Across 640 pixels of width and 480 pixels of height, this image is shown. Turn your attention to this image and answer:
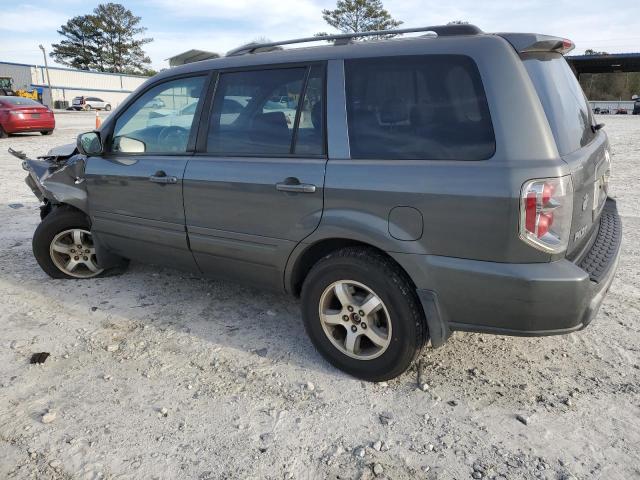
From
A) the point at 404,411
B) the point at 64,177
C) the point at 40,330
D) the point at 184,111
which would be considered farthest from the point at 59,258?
the point at 404,411

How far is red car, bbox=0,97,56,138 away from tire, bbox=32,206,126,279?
1424 cm

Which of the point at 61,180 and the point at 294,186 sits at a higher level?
the point at 294,186

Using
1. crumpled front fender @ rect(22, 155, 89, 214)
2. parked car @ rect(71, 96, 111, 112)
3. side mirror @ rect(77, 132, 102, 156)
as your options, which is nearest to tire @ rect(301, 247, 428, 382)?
side mirror @ rect(77, 132, 102, 156)

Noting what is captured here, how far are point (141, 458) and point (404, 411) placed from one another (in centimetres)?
133

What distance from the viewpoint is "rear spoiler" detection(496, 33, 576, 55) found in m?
2.50

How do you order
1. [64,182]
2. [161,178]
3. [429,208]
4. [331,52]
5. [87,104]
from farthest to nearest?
[87,104] < [64,182] < [161,178] < [331,52] < [429,208]

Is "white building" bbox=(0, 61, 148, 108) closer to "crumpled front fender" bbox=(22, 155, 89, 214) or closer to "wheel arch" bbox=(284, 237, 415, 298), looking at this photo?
"crumpled front fender" bbox=(22, 155, 89, 214)

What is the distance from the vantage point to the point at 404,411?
105 inches

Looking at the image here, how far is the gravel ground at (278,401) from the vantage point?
231 cm

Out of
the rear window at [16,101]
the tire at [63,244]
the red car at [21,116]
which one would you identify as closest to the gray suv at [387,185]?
the tire at [63,244]

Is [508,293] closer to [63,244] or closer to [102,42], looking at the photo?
[63,244]

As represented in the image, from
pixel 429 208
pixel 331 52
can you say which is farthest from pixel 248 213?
pixel 429 208

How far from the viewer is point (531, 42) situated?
8.25 ft

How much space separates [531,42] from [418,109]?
0.64 metres
